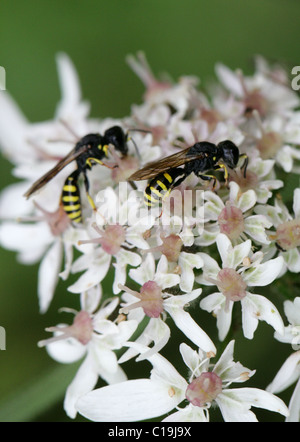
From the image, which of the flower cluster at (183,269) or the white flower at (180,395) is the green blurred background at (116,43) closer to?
Result: the flower cluster at (183,269)

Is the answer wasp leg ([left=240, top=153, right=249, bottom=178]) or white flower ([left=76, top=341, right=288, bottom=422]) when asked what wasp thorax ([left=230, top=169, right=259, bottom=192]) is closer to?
wasp leg ([left=240, top=153, right=249, bottom=178])

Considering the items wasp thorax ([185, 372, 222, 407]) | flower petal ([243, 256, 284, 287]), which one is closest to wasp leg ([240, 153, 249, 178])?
flower petal ([243, 256, 284, 287])

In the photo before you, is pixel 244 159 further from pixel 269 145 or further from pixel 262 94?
pixel 262 94

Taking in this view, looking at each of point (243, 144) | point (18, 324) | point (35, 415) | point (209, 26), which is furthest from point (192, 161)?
point (209, 26)

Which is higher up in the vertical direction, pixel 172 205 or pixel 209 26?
pixel 209 26

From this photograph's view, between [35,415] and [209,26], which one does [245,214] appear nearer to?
[35,415]

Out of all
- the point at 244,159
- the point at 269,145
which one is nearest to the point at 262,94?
the point at 269,145
